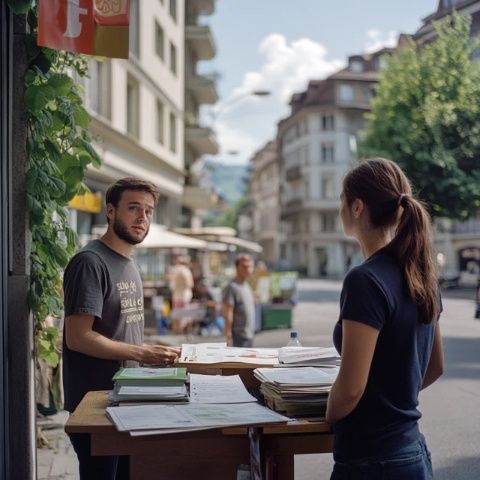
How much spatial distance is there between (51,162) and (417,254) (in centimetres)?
225

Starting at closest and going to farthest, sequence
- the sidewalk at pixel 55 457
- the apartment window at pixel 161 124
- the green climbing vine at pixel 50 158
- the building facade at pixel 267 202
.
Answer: the green climbing vine at pixel 50 158, the sidewalk at pixel 55 457, the apartment window at pixel 161 124, the building facade at pixel 267 202

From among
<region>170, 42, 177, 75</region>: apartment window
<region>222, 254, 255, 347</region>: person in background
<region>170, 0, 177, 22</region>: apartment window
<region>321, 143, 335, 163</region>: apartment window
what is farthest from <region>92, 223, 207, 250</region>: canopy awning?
<region>321, 143, 335, 163</region>: apartment window

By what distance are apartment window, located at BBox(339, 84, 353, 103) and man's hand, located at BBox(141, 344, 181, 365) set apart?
6707 cm

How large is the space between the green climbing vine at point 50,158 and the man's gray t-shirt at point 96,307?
23.9 inches

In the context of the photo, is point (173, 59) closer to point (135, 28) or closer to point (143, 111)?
point (143, 111)

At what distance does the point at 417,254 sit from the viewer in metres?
2.29

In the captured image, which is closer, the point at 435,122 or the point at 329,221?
the point at 435,122

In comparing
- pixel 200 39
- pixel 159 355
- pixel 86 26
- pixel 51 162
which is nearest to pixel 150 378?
pixel 159 355

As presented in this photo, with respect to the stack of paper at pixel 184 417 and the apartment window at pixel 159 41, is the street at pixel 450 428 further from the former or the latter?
the apartment window at pixel 159 41

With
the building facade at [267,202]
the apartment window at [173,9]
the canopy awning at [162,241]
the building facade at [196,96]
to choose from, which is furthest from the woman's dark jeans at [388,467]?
the building facade at [267,202]

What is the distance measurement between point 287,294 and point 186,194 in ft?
38.3

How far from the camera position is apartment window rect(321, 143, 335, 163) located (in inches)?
2837

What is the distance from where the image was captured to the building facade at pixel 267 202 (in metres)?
91.4

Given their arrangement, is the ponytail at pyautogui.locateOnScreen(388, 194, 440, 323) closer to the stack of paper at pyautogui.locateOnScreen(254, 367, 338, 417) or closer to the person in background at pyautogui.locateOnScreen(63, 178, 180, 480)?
the stack of paper at pyautogui.locateOnScreen(254, 367, 338, 417)
